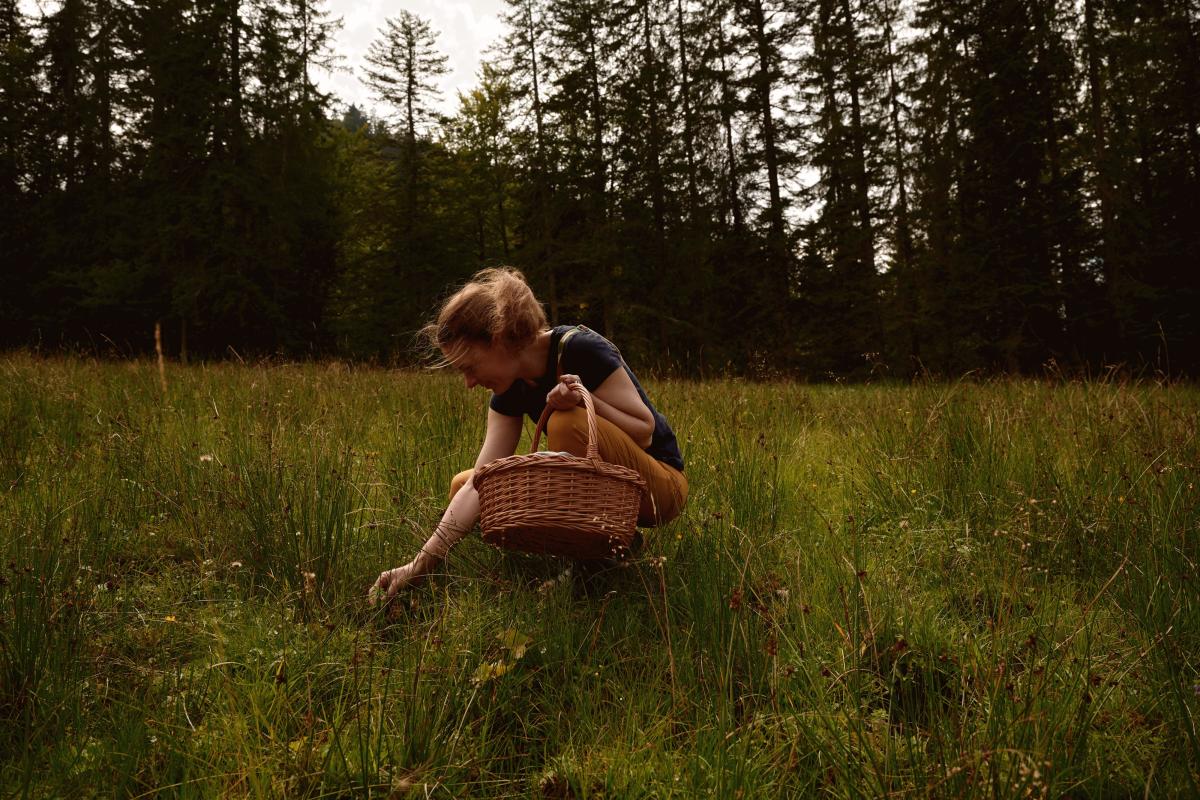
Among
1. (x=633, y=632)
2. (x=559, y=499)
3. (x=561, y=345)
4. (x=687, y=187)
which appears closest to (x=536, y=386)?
(x=561, y=345)

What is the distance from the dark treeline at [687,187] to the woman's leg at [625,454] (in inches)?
466

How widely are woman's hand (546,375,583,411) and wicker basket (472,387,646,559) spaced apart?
260 millimetres

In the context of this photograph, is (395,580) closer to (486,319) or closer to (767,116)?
(486,319)

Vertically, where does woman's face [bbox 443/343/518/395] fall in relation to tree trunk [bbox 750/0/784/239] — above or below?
below

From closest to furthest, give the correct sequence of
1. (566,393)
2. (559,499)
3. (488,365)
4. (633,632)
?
(559,499)
(633,632)
(566,393)
(488,365)

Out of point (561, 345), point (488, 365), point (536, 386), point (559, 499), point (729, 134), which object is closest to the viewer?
point (559, 499)

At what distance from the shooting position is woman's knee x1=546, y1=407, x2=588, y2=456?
221 centimetres

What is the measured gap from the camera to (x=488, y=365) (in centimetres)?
248

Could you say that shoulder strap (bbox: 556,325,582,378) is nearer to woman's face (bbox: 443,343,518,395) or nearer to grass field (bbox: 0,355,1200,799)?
woman's face (bbox: 443,343,518,395)

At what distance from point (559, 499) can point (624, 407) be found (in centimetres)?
75

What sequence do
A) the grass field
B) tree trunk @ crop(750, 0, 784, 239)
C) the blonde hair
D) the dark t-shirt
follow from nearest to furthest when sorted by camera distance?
1. the grass field
2. the blonde hair
3. the dark t-shirt
4. tree trunk @ crop(750, 0, 784, 239)

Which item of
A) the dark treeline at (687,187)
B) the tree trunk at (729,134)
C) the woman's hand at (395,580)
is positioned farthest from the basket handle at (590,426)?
the tree trunk at (729,134)

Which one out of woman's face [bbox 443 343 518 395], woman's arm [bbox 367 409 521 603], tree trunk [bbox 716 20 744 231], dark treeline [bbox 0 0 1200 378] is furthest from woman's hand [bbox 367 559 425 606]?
tree trunk [bbox 716 20 744 231]

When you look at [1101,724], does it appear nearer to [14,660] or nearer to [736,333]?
[14,660]
